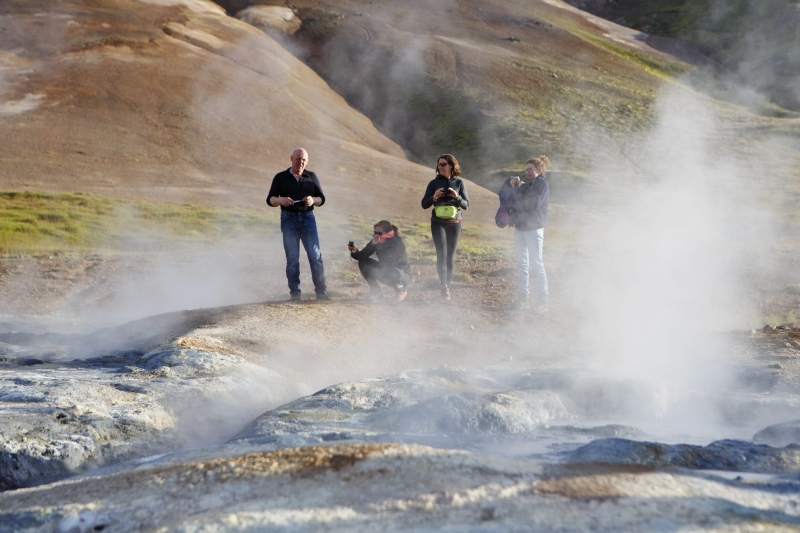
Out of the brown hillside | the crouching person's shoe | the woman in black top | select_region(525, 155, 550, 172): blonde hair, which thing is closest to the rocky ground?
the crouching person's shoe

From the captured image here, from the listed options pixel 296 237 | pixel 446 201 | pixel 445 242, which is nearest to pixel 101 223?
pixel 296 237

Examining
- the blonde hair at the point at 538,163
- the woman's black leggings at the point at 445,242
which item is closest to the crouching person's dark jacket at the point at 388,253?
the woman's black leggings at the point at 445,242

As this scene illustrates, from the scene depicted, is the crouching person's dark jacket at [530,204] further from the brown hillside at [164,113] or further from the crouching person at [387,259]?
the brown hillside at [164,113]

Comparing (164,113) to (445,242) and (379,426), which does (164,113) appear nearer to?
(445,242)

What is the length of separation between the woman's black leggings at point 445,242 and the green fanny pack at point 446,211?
4.7 inches

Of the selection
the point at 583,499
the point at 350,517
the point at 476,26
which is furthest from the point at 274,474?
the point at 476,26

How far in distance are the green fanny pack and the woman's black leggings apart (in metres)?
0.12

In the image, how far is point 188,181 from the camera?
22172mm

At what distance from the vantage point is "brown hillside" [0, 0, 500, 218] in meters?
22.2

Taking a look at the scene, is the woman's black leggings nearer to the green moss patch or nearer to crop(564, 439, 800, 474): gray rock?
crop(564, 439, 800, 474): gray rock

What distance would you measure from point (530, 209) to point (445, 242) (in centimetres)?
87

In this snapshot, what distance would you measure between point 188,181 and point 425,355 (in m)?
17.5

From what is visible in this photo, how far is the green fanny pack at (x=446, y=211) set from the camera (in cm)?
711

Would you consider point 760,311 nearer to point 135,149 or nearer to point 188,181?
point 188,181
